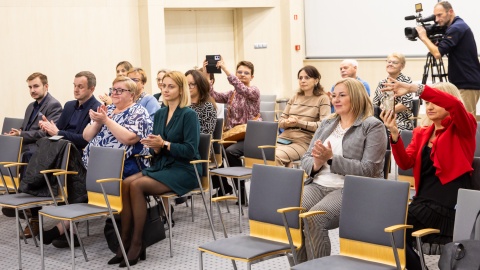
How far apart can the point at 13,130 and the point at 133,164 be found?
2.01m

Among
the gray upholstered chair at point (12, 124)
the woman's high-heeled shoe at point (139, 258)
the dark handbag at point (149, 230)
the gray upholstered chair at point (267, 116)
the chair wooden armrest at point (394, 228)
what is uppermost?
the gray upholstered chair at point (12, 124)

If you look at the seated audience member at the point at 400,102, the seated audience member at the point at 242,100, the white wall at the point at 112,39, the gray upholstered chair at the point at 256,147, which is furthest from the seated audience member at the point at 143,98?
the white wall at the point at 112,39

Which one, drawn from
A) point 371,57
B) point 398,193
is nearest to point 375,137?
point 398,193

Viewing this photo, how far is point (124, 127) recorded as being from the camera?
5863 millimetres

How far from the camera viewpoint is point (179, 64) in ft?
40.7

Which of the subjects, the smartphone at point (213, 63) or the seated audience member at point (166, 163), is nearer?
the seated audience member at point (166, 163)

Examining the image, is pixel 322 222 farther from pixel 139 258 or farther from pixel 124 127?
pixel 124 127

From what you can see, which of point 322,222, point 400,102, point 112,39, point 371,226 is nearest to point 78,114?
point 322,222

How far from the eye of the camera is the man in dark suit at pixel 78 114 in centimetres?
637

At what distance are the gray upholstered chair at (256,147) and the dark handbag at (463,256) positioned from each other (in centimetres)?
311

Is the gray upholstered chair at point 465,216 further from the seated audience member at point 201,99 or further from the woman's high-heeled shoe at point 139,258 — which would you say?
the seated audience member at point 201,99

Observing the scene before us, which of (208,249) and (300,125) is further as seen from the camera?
(300,125)

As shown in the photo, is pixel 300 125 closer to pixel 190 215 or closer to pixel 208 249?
pixel 190 215

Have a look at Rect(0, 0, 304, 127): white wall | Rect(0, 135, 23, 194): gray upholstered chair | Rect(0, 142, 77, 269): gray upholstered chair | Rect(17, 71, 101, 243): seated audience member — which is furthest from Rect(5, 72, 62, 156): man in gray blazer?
Rect(0, 0, 304, 127): white wall
